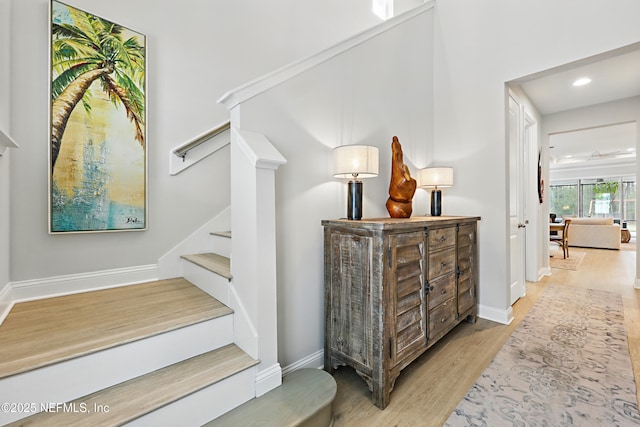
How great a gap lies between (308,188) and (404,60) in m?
1.83

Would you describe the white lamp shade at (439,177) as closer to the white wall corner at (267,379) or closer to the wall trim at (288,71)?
the wall trim at (288,71)

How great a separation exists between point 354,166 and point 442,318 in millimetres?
1371

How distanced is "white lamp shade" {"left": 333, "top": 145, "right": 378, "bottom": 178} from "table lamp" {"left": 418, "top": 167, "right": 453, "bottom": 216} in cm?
106

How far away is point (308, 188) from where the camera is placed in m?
1.91

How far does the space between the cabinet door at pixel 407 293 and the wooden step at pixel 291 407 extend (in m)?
0.47

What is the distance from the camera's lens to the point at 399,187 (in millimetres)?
2209

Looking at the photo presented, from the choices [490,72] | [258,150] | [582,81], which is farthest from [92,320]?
[582,81]

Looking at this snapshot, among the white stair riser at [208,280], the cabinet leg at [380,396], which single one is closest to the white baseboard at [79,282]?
the white stair riser at [208,280]

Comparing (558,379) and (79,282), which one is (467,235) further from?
(79,282)

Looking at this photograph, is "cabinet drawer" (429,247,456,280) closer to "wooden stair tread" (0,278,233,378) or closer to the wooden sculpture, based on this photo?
the wooden sculpture

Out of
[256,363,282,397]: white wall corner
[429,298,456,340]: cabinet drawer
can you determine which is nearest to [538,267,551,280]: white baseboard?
[429,298,456,340]: cabinet drawer

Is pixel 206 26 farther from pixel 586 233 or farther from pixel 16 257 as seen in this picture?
pixel 586 233

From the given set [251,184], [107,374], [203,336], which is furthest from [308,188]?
[107,374]

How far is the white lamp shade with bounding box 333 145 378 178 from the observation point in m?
1.85
